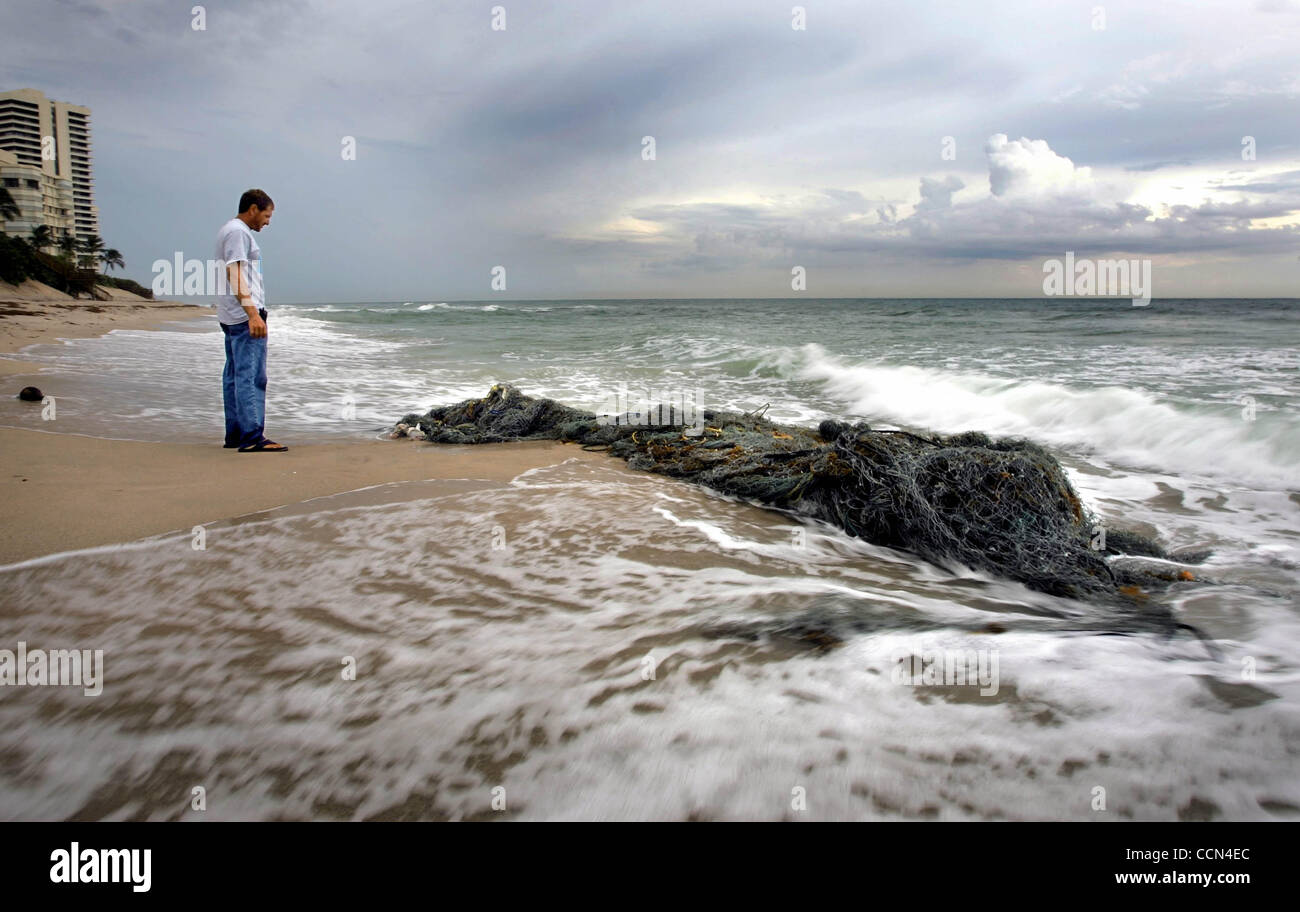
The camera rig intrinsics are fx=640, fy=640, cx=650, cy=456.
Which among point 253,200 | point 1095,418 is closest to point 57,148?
point 253,200

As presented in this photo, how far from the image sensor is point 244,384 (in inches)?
214

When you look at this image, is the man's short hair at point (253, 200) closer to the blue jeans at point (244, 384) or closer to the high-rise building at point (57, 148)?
the blue jeans at point (244, 384)

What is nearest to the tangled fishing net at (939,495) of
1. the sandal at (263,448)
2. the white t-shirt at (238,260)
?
the sandal at (263,448)

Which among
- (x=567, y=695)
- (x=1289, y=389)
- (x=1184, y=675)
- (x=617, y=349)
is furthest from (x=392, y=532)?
(x=617, y=349)

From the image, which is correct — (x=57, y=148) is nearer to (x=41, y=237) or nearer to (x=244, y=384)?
(x=41, y=237)

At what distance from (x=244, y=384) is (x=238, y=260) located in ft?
3.33

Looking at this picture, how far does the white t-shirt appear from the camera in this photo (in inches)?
203

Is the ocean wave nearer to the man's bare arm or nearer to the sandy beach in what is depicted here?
the sandy beach

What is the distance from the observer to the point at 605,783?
1725mm

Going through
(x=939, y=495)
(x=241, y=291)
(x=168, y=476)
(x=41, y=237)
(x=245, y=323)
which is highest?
(x=41, y=237)
